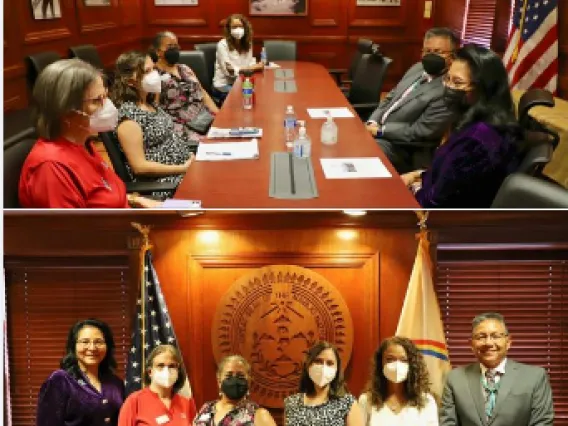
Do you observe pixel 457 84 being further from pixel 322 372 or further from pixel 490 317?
pixel 322 372

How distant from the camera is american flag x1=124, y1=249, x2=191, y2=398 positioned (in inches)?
47.1

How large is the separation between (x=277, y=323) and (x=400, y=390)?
37cm

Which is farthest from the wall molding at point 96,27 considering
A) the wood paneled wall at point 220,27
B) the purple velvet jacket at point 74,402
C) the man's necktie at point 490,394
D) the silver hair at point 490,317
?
the man's necktie at point 490,394

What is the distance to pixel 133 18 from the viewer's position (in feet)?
3.25

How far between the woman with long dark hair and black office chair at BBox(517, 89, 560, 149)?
633 mm

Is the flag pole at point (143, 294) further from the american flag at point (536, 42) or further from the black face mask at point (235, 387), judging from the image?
the american flag at point (536, 42)

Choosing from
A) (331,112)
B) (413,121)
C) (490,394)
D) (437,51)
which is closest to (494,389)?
(490,394)

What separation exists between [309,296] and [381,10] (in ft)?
2.68

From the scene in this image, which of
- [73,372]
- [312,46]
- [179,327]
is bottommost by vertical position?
[179,327]

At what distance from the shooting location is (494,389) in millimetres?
1381

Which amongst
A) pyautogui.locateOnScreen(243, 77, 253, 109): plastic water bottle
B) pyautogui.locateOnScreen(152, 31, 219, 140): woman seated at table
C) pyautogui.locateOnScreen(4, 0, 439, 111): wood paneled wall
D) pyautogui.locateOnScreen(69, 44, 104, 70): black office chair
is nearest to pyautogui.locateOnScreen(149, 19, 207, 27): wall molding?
pyautogui.locateOnScreen(4, 0, 439, 111): wood paneled wall

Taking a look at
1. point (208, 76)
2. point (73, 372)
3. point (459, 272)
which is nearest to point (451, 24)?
point (459, 272)

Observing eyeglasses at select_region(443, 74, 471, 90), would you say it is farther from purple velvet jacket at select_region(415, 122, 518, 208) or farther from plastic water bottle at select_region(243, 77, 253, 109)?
plastic water bottle at select_region(243, 77, 253, 109)

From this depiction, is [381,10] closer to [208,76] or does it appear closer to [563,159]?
[563,159]
